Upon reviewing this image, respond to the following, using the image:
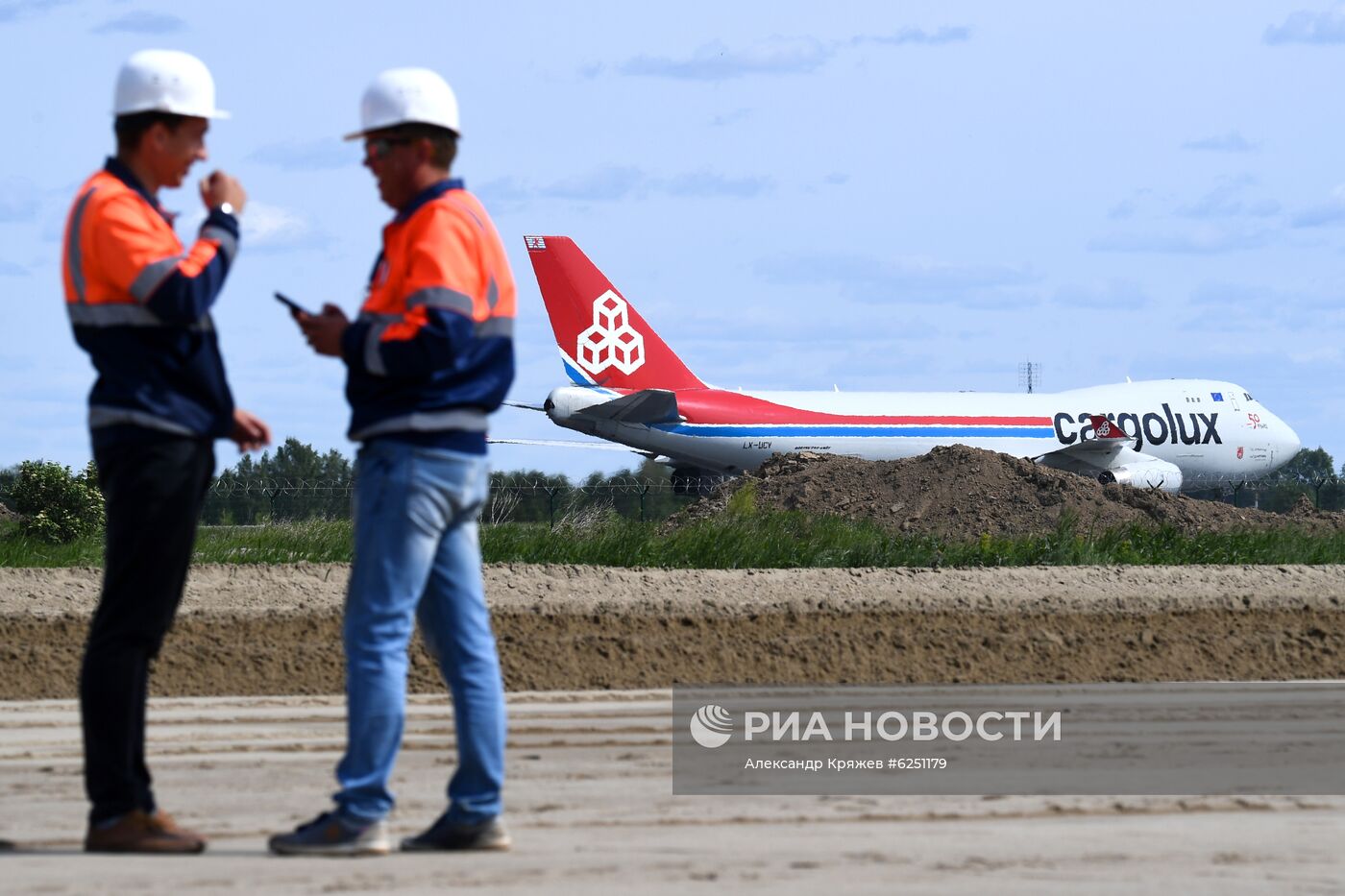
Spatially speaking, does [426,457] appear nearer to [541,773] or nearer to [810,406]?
[541,773]

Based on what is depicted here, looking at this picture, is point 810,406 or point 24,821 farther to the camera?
point 810,406

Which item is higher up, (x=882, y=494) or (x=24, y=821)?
(x=882, y=494)

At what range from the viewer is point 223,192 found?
4973 mm

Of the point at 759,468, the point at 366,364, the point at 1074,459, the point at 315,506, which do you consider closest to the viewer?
the point at 366,364

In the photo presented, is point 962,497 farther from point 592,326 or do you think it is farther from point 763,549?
point 763,549

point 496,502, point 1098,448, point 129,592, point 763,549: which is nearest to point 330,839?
point 129,592

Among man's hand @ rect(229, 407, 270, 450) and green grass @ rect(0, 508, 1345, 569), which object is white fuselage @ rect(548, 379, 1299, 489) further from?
man's hand @ rect(229, 407, 270, 450)

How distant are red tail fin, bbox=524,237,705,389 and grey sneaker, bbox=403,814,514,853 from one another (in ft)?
92.1

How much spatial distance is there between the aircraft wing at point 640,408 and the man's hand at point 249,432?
82.8 ft

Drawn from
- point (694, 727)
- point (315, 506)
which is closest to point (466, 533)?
point (694, 727)

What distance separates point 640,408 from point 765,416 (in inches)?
114

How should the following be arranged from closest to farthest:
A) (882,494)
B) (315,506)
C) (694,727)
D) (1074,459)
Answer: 1. (694,727)
2. (882,494)
3. (315,506)
4. (1074,459)

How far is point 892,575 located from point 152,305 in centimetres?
1180

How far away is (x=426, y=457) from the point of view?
4.69 m
